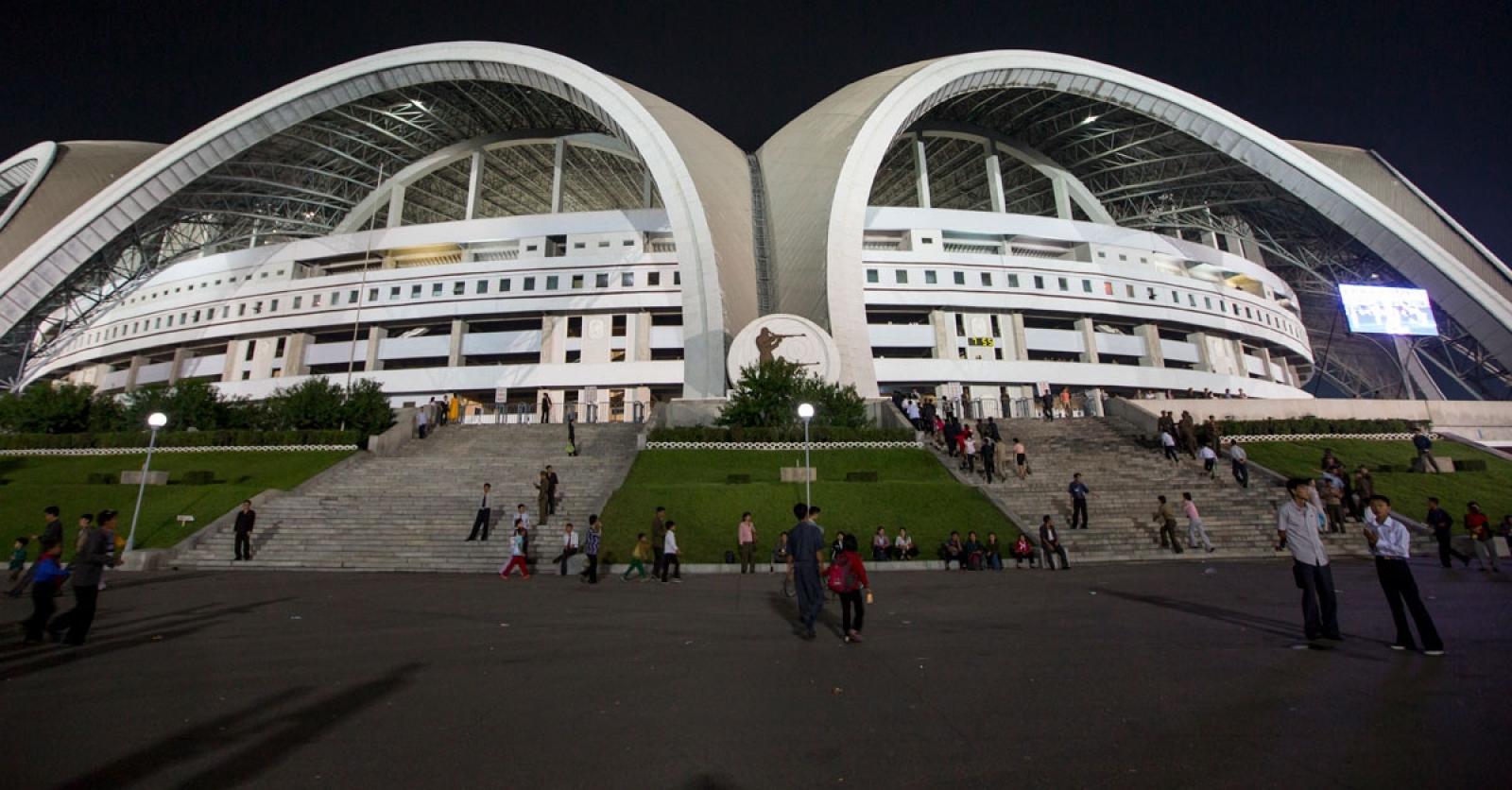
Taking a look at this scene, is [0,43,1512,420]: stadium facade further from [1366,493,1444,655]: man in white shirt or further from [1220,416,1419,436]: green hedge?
[1366,493,1444,655]: man in white shirt

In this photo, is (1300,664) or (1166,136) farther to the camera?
(1166,136)

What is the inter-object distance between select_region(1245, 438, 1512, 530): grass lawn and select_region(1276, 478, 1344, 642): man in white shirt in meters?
15.1

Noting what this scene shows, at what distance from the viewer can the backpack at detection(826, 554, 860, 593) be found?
6.81 m

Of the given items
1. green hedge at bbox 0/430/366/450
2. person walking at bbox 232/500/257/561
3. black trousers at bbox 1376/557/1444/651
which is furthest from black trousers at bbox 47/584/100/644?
green hedge at bbox 0/430/366/450

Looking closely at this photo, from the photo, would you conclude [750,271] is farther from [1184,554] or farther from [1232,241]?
[1232,241]

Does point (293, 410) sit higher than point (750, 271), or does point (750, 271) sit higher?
point (750, 271)

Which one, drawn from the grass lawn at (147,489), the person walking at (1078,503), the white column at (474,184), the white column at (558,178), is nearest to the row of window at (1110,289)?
the white column at (558,178)

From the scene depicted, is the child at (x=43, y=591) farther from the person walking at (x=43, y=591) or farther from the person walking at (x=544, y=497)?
the person walking at (x=544, y=497)

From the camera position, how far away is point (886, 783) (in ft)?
10.2

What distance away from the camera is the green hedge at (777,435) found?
2458 centimetres

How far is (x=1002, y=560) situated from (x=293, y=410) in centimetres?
2851

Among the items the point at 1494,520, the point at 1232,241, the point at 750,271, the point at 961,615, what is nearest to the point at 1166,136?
the point at 1232,241

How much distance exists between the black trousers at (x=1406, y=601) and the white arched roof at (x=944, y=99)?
1119 inches

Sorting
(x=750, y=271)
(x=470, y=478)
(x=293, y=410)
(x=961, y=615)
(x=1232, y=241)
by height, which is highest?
(x=1232, y=241)
